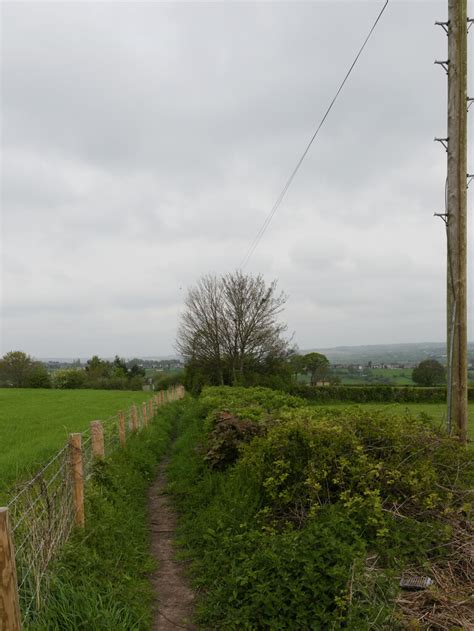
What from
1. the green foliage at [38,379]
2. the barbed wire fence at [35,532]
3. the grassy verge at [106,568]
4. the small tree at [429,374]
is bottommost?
the green foliage at [38,379]

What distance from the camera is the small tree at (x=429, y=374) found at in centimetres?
4603

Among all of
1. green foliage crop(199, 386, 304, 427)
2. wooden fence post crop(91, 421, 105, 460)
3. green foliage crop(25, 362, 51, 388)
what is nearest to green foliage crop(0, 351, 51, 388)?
green foliage crop(25, 362, 51, 388)

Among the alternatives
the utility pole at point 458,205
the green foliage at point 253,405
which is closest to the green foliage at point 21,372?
the green foliage at point 253,405

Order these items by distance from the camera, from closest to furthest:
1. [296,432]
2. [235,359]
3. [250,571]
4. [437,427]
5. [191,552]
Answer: [250,571] < [191,552] < [296,432] < [437,427] < [235,359]

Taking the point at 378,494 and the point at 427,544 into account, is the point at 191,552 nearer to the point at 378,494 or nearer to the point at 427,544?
the point at 378,494

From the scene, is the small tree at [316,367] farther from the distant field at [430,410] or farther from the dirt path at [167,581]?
the dirt path at [167,581]

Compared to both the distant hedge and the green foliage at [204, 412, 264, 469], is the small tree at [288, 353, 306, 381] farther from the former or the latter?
the green foliage at [204, 412, 264, 469]

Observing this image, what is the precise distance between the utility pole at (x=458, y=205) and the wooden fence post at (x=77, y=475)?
4888 mm

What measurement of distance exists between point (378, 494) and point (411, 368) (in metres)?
49.6

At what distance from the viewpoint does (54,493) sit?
462cm

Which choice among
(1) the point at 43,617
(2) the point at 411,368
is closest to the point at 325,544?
(1) the point at 43,617

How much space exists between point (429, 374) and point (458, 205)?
141 ft

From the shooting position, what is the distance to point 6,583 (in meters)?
2.53

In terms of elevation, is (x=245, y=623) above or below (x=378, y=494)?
below
